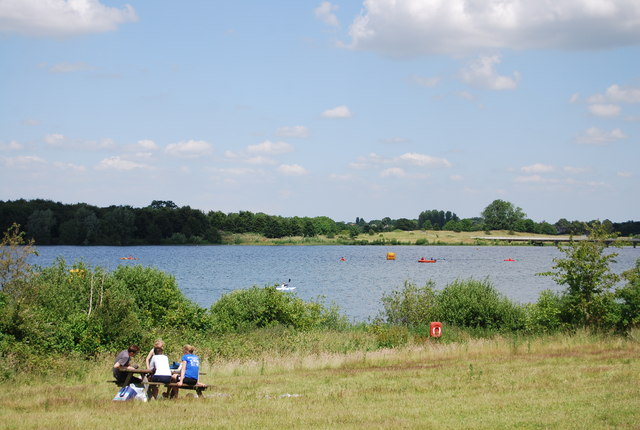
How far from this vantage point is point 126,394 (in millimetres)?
17453

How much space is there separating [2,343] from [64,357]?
7.10ft

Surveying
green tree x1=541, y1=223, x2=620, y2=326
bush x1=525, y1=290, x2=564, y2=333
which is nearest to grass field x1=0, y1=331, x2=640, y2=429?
green tree x1=541, y1=223, x2=620, y2=326

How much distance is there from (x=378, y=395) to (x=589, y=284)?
17.6 meters

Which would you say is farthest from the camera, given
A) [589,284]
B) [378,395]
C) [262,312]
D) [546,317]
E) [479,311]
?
[479,311]

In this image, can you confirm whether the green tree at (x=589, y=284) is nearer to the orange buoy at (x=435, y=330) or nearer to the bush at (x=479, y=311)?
the bush at (x=479, y=311)

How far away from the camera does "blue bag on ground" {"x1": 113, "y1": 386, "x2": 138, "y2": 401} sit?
1739 centimetres

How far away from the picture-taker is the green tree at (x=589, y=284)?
103 feet

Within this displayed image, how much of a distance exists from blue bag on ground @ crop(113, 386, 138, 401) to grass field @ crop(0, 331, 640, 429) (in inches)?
9.8

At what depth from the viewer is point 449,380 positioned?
1969 cm

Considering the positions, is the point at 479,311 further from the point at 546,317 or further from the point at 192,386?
the point at 192,386

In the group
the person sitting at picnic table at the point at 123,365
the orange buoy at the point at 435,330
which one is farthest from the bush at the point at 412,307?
the person sitting at picnic table at the point at 123,365

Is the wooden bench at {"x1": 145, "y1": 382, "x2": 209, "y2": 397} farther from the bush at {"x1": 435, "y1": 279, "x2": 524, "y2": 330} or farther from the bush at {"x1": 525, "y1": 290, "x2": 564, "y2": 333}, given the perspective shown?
the bush at {"x1": 435, "y1": 279, "x2": 524, "y2": 330}

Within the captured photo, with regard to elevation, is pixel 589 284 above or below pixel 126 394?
above

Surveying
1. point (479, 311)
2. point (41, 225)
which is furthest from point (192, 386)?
point (41, 225)
